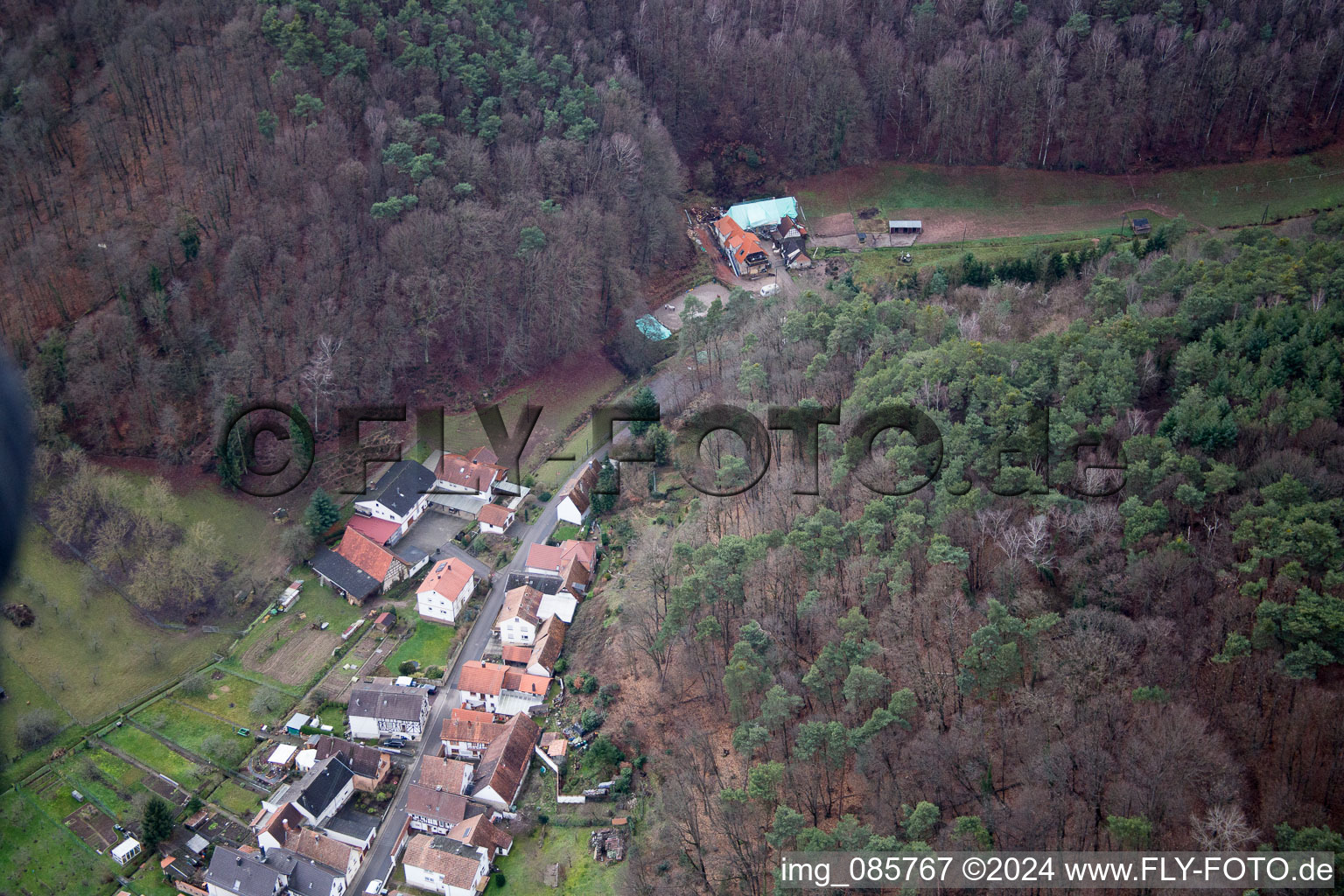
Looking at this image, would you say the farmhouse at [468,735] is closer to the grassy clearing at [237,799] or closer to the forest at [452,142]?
the grassy clearing at [237,799]

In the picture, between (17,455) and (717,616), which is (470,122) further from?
(17,455)

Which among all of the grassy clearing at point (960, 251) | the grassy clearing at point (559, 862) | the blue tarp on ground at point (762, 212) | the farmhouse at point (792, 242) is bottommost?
the grassy clearing at point (559, 862)

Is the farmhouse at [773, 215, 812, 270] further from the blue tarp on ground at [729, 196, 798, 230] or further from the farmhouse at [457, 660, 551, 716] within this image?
the farmhouse at [457, 660, 551, 716]

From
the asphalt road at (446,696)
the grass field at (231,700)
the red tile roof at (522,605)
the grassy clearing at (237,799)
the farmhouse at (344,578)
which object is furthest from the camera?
the farmhouse at (344,578)

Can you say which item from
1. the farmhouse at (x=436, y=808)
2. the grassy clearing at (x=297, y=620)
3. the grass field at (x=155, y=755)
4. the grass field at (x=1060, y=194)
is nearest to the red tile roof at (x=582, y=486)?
the grassy clearing at (x=297, y=620)

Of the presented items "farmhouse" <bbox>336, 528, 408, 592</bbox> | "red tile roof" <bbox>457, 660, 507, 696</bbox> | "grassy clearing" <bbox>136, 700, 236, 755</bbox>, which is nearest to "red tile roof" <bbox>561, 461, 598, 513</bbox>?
"farmhouse" <bbox>336, 528, 408, 592</bbox>

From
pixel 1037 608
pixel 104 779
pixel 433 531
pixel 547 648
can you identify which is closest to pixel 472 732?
pixel 547 648
